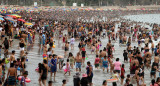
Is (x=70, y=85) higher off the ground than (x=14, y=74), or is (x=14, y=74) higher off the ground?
Answer: (x=14, y=74)

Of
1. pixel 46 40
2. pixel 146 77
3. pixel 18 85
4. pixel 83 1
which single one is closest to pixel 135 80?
pixel 146 77

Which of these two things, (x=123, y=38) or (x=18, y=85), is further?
(x=123, y=38)

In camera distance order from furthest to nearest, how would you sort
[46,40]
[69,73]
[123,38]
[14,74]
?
[123,38], [46,40], [69,73], [14,74]

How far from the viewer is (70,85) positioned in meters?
13.3

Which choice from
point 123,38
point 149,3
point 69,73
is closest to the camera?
point 69,73

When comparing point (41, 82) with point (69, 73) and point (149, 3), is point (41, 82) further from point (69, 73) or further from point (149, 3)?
point (149, 3)

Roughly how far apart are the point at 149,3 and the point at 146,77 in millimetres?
144693

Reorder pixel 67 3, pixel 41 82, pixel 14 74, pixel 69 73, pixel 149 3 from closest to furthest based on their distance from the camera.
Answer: pixel 14 74 → pixel 41 82 → pixel 69 73 → pixel 67 3 → pixel 149 3

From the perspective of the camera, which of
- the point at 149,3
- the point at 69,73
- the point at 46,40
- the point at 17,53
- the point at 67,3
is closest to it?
the point at 69,73

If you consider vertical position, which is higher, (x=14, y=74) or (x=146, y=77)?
(x=14, y=74)

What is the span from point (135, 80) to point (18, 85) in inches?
207

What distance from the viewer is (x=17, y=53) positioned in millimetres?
19547

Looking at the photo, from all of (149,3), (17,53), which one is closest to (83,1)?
(149,3)

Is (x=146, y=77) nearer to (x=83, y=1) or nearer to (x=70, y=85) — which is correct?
(x=70, y=85)
